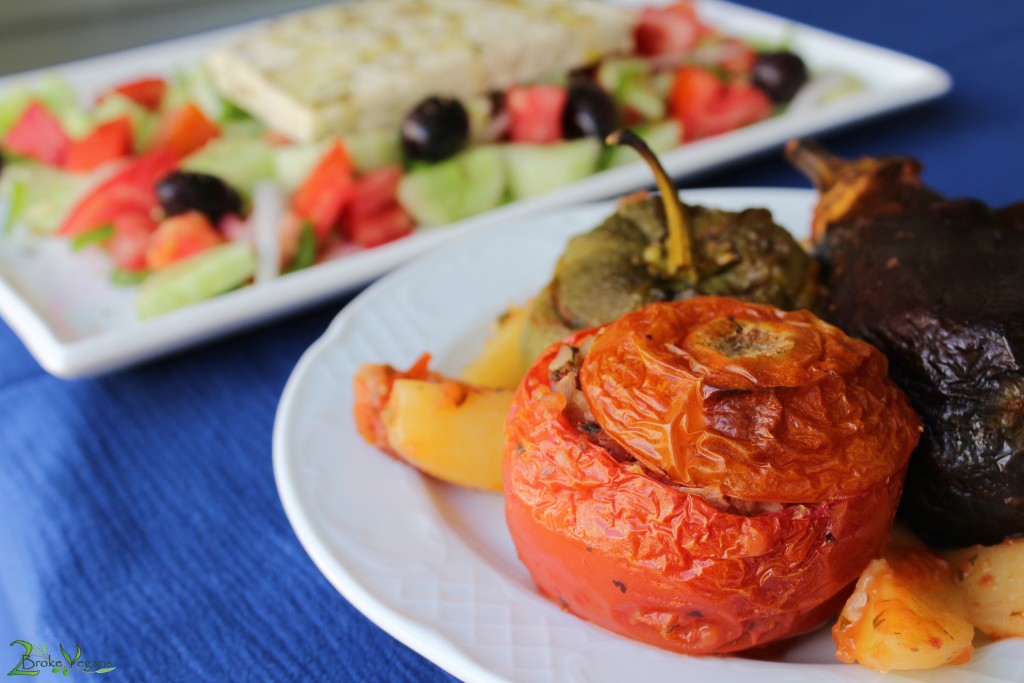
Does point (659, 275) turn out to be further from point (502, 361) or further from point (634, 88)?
point (634, 88)

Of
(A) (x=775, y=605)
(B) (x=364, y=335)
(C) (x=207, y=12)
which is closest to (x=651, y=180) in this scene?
(B) (x=364, y=335)

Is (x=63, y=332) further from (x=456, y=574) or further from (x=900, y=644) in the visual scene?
(x=900, y=644)

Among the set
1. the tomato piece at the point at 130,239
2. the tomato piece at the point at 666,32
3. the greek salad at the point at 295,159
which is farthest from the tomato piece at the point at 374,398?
the tomato piece at the point at 666,32

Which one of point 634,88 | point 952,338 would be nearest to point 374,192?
point 634,88

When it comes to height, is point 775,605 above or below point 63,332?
above
